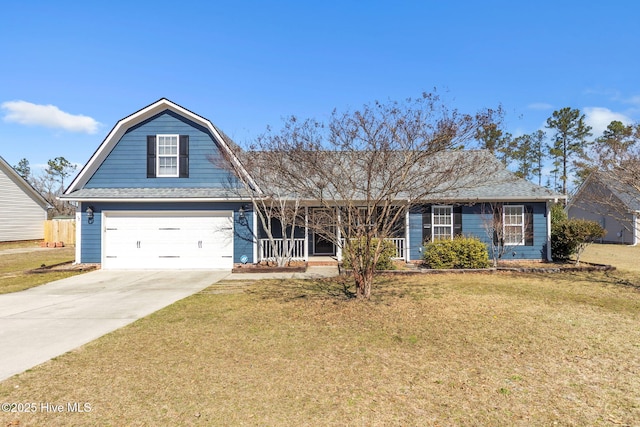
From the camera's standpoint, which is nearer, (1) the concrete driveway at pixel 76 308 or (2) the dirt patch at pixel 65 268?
(1) the concrete driveway at pixel 76 308

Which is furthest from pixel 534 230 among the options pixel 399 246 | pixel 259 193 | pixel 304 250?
pixel 259 193

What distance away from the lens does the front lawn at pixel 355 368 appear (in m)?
3.10

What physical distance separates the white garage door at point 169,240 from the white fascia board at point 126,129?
1.64 m

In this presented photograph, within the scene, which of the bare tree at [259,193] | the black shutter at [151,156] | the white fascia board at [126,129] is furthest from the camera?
the black shutter at [151,156]

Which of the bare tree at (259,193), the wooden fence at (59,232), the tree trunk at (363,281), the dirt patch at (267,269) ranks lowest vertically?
the dirt patch at (267,269)

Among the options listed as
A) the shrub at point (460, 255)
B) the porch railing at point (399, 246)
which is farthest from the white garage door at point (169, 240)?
the shrub at point (460, 255)

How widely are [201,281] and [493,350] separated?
317 inches

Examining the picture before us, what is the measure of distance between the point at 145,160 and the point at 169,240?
3.13m

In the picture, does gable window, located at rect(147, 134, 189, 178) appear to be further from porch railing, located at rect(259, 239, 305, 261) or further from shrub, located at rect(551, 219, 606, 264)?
shrub, located at rect(551, 219, 606, 264)

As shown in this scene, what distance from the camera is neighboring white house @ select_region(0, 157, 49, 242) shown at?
22672 mm

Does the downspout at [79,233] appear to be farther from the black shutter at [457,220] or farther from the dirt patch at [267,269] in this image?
the black shutter at [457,220]

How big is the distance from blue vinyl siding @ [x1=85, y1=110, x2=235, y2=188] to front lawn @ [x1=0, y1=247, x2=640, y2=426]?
659 cm

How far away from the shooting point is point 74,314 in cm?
660

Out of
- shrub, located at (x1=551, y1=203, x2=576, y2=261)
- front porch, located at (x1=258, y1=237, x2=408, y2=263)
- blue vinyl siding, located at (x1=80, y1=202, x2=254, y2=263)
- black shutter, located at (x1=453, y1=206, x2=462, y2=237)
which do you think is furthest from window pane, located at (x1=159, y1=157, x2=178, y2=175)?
shrub, located at (x1=551, y1=203, x2=576, y2=261)
